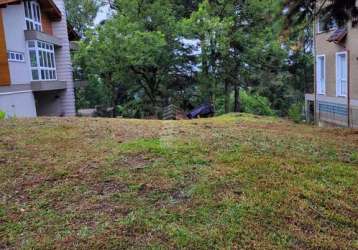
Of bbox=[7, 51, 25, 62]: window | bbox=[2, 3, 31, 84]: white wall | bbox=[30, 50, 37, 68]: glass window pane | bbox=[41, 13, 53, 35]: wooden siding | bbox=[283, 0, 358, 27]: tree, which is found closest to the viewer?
bbox=[283, 0, 358, 27]: tree

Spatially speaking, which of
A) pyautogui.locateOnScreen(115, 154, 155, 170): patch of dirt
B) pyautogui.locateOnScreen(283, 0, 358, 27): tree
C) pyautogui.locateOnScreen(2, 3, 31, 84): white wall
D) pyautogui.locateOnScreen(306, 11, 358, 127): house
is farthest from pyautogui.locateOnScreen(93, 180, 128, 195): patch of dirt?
pyautogui.locateOnScreen(2, 3, 31, 84): white wall

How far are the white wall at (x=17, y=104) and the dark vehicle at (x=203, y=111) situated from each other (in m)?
8.47

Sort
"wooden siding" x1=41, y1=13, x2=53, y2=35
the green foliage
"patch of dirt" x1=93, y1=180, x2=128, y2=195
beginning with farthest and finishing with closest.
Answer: "wooden siding" x1=41, y1=13, x2=53, y2=35 < the green foliage < "patch of dirt" x1=93, y1=180, x2=128, y2=195

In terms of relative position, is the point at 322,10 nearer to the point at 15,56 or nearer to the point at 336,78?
the point at 336,78

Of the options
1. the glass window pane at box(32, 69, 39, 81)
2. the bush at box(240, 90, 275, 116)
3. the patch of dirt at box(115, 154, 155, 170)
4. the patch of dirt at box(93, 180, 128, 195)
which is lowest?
the bush at box(240, 90, 275, 116)

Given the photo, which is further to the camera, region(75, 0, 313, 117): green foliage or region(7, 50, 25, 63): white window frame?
region(75, 0, 313, 117): green foliage

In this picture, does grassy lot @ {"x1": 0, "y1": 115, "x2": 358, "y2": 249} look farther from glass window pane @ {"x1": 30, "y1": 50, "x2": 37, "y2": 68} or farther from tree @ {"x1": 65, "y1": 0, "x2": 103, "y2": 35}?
tree @ {"x1": 65, "y1": 0, "x2": 103, "y2": 35}

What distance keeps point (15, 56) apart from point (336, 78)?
14.3 m

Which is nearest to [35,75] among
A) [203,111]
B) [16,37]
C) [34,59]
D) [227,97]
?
[34,59]

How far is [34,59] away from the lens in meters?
19.5

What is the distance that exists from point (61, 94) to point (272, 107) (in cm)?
1469

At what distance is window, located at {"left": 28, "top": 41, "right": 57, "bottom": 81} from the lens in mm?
19422

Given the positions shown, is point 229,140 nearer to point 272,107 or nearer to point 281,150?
point 281,150

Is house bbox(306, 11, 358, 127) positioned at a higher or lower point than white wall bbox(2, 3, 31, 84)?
lower
